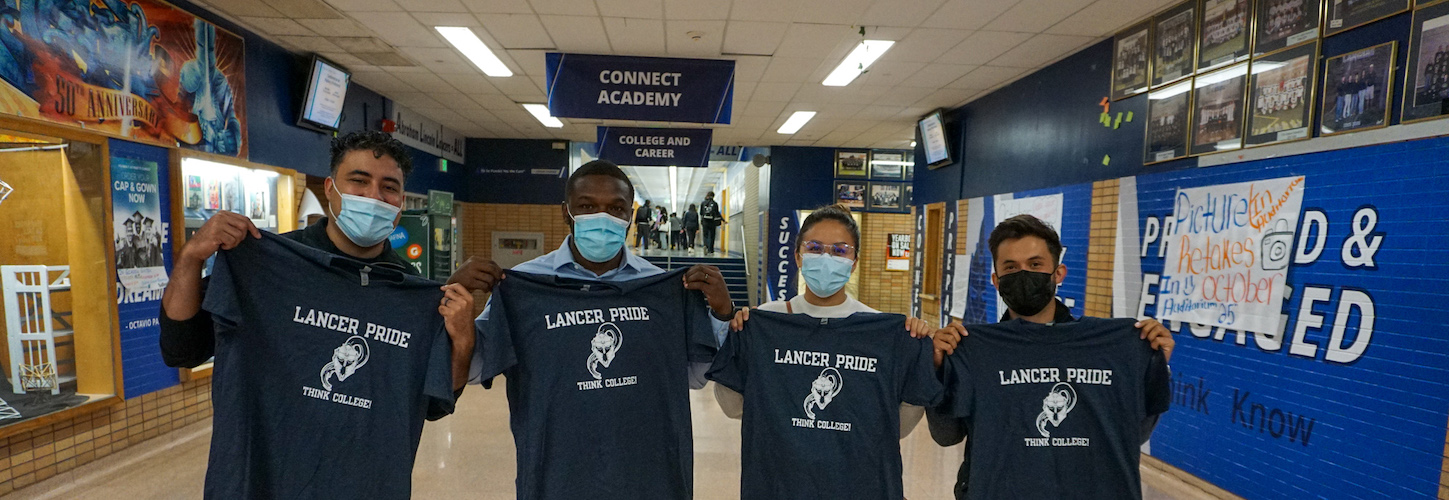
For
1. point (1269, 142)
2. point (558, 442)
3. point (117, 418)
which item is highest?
point (1269, 142)

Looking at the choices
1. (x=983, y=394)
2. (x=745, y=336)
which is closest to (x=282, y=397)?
(x=745, y=336)

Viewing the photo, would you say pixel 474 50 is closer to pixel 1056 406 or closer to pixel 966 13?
pixel 966 13

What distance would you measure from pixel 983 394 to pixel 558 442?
1301mm

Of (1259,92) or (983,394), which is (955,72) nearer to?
(1259,92)

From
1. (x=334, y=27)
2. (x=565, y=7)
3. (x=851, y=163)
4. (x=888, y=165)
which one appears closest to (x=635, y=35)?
(x=565, y=7)

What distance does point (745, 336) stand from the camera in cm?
187

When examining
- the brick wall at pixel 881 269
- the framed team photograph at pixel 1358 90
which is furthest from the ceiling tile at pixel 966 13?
the brick wall at pixel 881 269

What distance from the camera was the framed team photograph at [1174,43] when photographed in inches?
156

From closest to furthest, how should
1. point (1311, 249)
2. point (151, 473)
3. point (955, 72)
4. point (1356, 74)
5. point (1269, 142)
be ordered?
point (1356, 74), point (1311, 249), point (1269, 142), point (151, 473), point (955, 72)

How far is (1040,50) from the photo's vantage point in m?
5.12

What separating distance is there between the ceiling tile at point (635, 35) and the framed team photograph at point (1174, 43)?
374 centimetres

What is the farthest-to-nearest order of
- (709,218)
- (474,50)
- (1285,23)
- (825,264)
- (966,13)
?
(709,218), (474,50), (966,13), (1285,23), (825,264)

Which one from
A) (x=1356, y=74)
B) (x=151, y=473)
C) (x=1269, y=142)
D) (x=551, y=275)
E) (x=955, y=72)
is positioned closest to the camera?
(x=551, y=275)

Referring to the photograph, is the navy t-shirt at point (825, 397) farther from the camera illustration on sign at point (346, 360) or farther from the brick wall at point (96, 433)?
the brick wall at point (96, 433)
